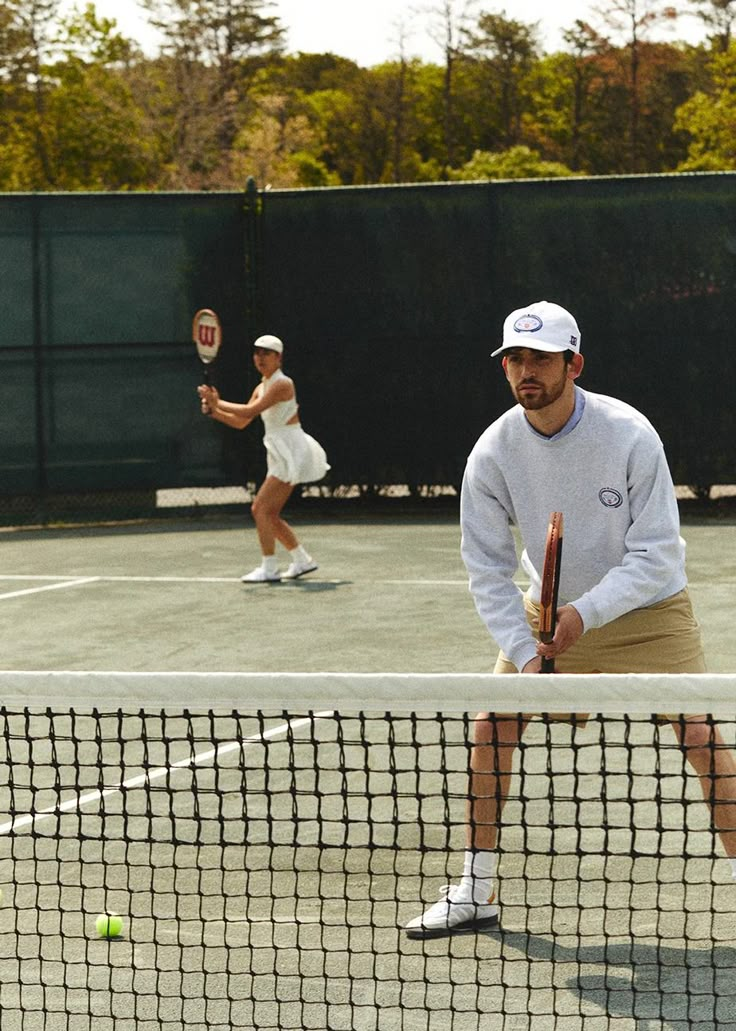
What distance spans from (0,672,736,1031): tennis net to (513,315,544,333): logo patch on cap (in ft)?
3.42

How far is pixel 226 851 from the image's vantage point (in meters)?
5.44

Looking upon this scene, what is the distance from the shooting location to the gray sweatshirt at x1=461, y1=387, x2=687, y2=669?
4445 mm

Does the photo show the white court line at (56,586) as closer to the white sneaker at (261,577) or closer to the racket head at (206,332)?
the white sneaker at (261,577)

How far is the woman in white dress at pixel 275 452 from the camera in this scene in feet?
36.5

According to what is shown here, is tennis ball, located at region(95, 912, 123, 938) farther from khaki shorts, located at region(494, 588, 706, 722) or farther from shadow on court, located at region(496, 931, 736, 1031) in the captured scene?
khaki shorts, located at region(494, 588, 706, 722)

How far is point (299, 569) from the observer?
11.5m

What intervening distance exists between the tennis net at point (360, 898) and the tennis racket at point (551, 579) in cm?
25

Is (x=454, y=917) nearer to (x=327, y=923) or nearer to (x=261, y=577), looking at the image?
(x=327, y=923)

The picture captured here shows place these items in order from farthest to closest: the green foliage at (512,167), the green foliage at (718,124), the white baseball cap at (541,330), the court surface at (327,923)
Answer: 1. the green foliage at (512,167)
2. the green foliage at (718,124)
3. the white baseball cap at (541,330)
4. the court surface at (327,923)

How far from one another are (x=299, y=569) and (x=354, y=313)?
178 inches

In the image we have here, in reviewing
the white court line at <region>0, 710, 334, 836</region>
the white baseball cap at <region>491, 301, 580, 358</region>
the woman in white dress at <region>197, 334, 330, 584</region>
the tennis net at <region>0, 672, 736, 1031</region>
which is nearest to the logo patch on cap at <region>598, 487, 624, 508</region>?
the white baseball cap at <region>491, 301, 580, 358</region>

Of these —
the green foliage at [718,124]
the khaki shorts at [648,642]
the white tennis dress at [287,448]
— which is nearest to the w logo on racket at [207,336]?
the white tennis dress at [287,448]

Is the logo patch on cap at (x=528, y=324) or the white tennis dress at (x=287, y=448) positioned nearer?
the logo patch on cap at (x=528, y=324)

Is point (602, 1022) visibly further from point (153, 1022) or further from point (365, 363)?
point (365, 363)
